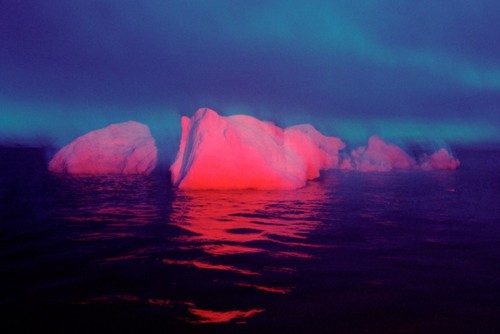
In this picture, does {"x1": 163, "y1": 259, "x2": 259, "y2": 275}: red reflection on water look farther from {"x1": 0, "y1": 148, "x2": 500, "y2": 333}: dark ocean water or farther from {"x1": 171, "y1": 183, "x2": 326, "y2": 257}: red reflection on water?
{"x1": 171, "y1": 183, "x2": 326, "y2": 257}: red reflection on water

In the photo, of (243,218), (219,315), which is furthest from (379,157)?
(219,315)

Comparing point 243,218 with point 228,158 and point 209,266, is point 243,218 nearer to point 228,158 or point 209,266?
point 209,266

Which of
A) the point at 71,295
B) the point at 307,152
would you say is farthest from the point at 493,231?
the point at 307,152

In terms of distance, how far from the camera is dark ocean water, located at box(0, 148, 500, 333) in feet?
12.4

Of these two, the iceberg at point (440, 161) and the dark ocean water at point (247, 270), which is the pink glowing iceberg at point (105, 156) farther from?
the iceberg at point (440, 161)

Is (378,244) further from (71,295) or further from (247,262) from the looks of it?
(71,295)

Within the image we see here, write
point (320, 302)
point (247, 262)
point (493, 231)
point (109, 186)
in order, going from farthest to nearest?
point (109, 186) < point (493, 231) < point (247, 262) < point (320, 302)

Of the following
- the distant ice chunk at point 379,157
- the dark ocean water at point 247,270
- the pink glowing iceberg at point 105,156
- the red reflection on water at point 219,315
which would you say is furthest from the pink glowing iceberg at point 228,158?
the distant ice chunk at point 379,157

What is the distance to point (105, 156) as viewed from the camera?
916 inches

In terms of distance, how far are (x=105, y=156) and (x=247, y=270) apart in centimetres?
2031

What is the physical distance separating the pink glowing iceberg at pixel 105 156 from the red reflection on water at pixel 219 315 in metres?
20.3

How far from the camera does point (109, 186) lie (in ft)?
53.2

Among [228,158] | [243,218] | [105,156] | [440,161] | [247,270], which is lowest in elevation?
[247,270]

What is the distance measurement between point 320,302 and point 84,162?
71.7ft
